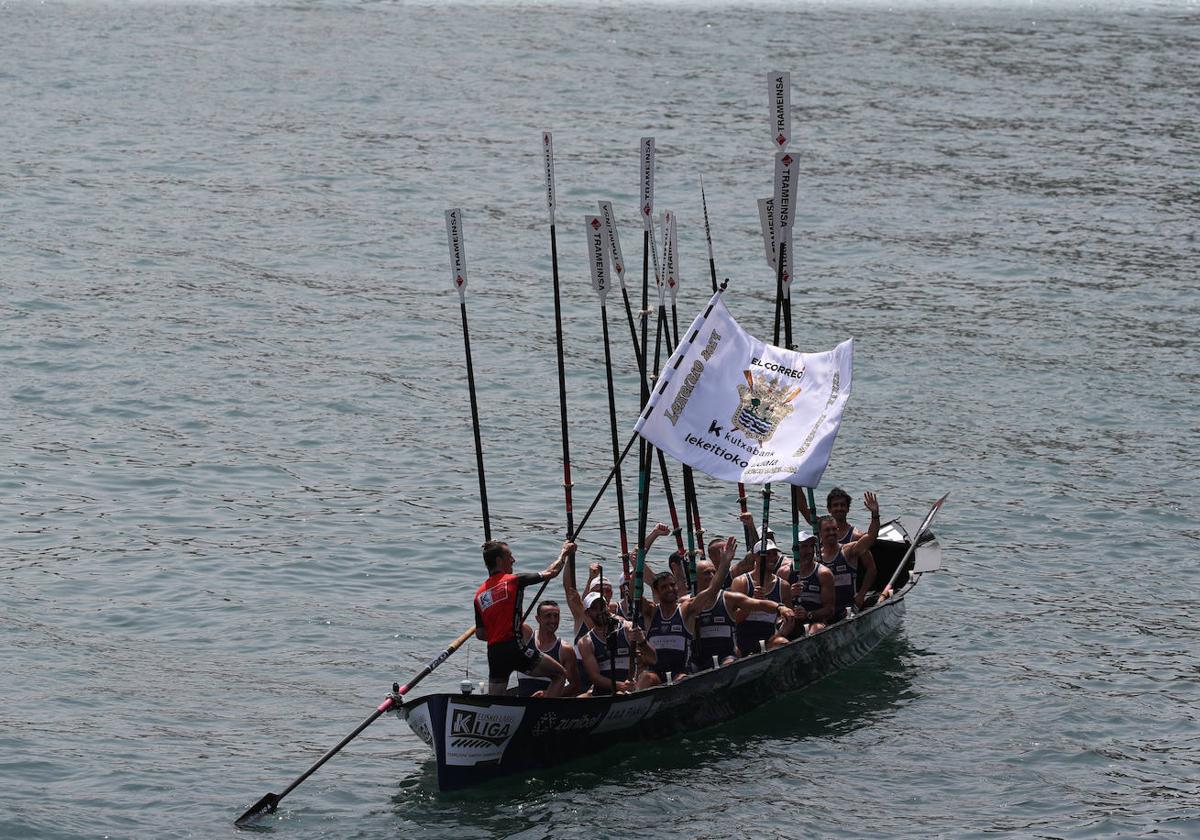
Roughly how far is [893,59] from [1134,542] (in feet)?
97.5

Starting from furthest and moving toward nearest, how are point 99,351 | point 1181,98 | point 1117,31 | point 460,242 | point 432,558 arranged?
point 1117,31 < point 1181,98 < point 99,351 < point 432,558 < point 460,242

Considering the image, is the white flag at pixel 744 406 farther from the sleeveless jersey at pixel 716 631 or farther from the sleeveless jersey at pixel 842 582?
the sleeveless jersey at pixel 842 582

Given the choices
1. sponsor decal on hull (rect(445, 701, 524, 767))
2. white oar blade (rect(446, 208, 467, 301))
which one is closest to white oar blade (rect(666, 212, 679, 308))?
white oar blade (rect(446, 208, 467, 301))

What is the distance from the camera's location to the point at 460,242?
62.3 feet

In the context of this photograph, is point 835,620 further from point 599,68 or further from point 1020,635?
point 599,68

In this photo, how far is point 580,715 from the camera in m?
17.7

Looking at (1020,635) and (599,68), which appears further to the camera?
(599,68)

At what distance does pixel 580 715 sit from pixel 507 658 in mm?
924

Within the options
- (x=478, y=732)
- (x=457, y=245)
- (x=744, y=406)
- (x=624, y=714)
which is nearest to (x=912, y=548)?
(x=744, y=406)

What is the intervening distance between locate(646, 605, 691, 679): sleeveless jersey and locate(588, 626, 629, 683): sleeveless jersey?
42 centimetres

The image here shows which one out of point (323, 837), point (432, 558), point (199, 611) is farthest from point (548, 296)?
point (323, 837)

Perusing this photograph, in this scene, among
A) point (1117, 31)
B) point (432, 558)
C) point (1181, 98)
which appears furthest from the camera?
point (1117, 31)

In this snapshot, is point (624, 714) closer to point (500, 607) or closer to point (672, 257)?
point (500, 607)

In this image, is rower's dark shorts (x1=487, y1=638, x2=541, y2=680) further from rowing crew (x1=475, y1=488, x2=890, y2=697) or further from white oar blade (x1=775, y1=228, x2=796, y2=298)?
white oar blade (x1=775, y1=228, x2=796, y2=298)
